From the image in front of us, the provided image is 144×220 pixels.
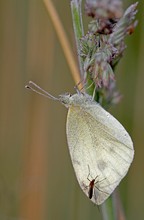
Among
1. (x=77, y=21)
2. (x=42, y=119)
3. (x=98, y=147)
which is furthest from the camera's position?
(x=42, y=119)

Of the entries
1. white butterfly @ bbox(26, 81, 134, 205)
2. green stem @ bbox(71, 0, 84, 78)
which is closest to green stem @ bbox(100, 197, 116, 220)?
white butterfly @ bbox(26, 81, 134, 205)

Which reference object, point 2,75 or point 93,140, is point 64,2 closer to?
point 2,75

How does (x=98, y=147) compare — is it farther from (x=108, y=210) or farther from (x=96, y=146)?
(x=108, y=210)

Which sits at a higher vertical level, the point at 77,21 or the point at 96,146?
the point at 77,21

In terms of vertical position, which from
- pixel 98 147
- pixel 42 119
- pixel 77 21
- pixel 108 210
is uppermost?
pixel 42 119

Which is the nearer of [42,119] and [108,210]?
[108,210]

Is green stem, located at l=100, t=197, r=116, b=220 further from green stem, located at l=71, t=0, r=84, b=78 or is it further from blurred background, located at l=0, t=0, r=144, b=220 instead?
blurred background, located at l=0, t=0, r=144, b=220

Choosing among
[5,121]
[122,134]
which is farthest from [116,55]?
[5,121]

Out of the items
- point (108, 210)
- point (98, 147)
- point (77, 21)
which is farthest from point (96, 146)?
point (77, 21)
